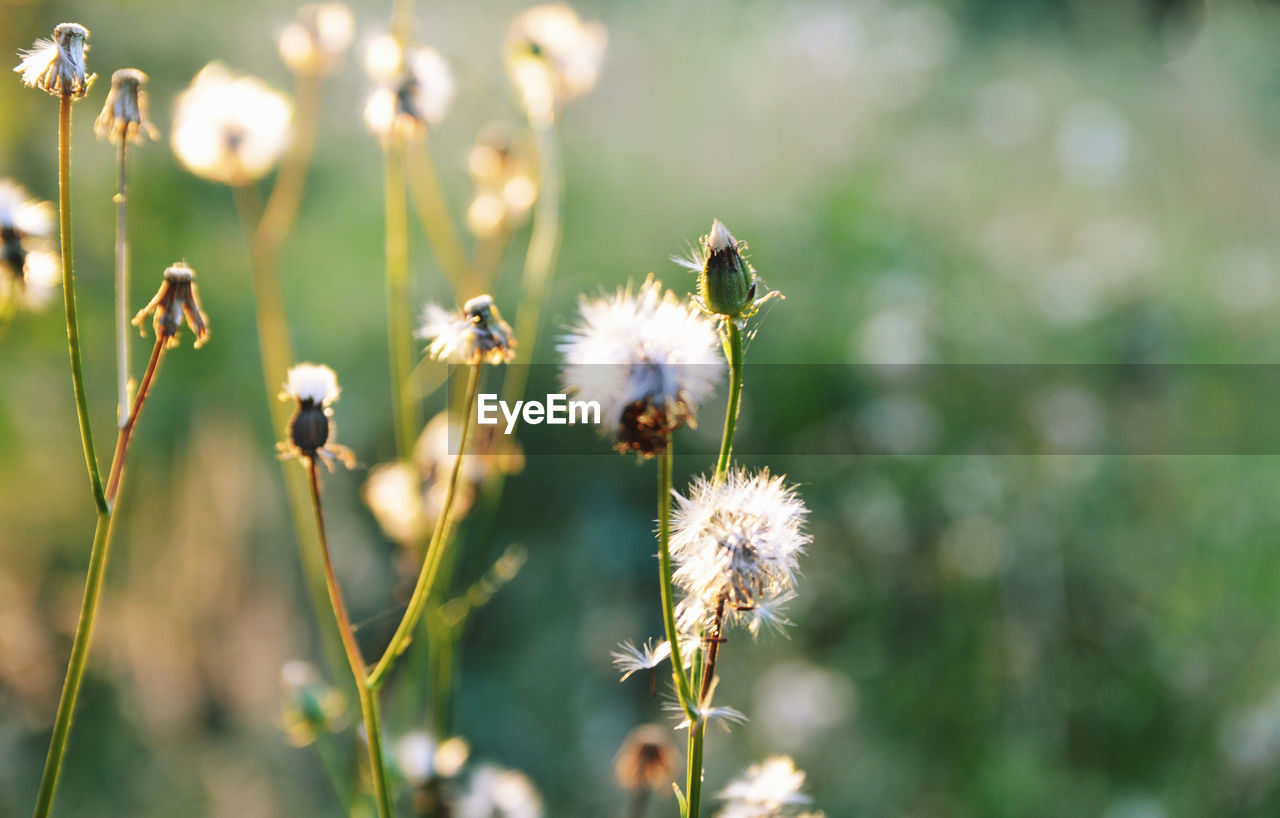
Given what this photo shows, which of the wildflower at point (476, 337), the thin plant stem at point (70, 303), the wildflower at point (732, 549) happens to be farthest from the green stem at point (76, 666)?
the wildflower at point (732, 549)

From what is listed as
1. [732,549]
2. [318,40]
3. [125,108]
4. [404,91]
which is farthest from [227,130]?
[732,549]

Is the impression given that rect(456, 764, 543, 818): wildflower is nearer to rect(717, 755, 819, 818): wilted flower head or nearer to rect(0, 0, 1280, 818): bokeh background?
rect(0, 0, 1280, 818): bokeh background

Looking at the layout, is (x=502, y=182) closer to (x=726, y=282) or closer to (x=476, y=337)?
(x=476, y=337)

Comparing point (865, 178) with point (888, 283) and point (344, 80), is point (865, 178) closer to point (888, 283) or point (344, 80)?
point (888, 283)

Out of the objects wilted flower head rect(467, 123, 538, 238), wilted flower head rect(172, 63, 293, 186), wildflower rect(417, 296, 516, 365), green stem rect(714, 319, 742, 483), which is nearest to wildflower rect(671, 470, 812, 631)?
green stem rect(714, 319, 742, 483)

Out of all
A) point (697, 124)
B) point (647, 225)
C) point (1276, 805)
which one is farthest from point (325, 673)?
point (697, 124)

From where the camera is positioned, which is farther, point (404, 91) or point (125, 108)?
point (404, 91)
